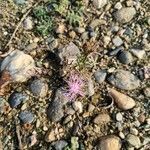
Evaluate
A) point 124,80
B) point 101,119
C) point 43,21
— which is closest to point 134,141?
point 101,119

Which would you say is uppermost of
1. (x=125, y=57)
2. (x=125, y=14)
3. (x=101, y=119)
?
(x=125, y=14)

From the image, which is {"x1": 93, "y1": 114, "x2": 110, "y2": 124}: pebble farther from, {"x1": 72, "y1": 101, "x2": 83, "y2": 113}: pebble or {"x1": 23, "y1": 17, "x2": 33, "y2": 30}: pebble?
{"x1": 23, "y1": 17, "x2": 33, "y2": 30}: pebble

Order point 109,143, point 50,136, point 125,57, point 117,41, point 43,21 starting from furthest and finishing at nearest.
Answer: point 43,21, point 117,41, point 125,57, point 50,136, point 109,143

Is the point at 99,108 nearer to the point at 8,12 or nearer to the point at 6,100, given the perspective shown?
the point at 6,100

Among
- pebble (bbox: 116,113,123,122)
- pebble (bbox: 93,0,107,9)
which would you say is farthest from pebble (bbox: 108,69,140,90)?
pebble (bbox: 93,0,107,9)

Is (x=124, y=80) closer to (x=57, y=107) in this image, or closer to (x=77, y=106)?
(x=77, y=106)

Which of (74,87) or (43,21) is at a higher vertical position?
(43,21)

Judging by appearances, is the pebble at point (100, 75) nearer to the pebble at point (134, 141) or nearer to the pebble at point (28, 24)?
the pebble at point (134, 141)
